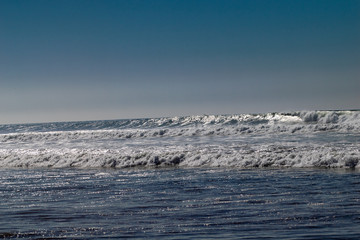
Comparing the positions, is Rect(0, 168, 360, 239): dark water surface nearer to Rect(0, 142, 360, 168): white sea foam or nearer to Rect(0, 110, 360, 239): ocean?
Rect(0, 110, 360, 239): ocean

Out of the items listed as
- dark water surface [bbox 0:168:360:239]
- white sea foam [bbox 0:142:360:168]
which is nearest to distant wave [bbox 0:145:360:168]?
white sea foam [bbox 0:142:360:168]

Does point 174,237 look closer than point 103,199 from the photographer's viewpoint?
Yes

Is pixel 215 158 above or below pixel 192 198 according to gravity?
above

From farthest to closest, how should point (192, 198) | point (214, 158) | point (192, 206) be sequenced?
point (214, 158), point (192, 198), point (192, 206)

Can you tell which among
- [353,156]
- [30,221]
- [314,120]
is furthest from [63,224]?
[314,120]

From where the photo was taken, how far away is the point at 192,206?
29.6ft

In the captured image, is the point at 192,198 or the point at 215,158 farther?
the point at 215,158

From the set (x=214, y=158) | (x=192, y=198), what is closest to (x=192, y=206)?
(x=192, y=198)

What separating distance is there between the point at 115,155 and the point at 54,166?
268cm

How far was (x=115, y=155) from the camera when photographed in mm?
19422

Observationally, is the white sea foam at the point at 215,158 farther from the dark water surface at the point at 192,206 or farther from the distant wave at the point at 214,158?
the dark water surface at the point at 192,206

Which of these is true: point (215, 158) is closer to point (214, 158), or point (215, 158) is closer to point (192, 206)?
point (214, 158)

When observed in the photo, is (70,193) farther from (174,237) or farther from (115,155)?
(115,155)

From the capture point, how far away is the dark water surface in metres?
7.15
